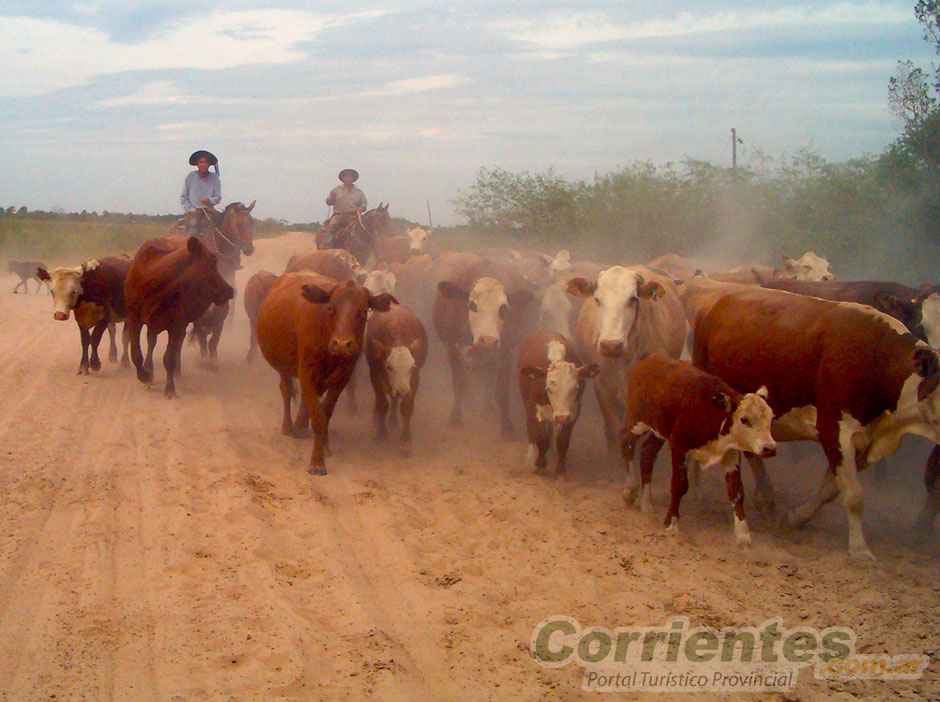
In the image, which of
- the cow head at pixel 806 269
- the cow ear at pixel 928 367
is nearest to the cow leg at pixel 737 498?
the cow ear at pixel 928 367

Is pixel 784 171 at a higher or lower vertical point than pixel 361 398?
higher

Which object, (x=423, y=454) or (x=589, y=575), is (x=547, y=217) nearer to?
(x=423, y=454)

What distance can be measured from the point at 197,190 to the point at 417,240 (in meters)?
4.53

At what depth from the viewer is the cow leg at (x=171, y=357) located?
1049 cm

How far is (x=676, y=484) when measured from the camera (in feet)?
21.4

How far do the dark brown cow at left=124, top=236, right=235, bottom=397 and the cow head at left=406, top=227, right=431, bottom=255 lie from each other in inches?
240

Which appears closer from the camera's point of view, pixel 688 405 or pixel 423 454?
pixel 688 405

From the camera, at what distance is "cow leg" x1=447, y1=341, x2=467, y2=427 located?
33.7 ft

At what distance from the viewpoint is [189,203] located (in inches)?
554

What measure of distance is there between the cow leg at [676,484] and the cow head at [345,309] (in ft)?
9.97

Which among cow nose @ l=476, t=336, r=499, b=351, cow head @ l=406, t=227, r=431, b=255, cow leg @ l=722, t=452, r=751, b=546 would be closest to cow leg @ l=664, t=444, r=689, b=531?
cow leg @ l=722, t=452, r=751, b=546

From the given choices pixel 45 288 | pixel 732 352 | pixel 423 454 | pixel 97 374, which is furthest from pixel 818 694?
pixel 45 288

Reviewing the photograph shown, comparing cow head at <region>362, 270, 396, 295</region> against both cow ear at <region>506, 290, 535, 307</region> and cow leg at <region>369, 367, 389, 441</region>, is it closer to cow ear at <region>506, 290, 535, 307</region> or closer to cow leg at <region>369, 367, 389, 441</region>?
cow ear at <region>506, 290, 535, 307</region>

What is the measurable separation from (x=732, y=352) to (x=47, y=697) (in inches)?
221
